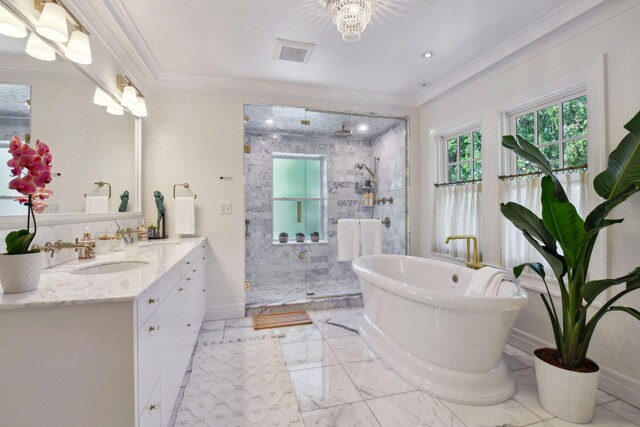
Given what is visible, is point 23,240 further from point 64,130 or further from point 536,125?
point 536,125

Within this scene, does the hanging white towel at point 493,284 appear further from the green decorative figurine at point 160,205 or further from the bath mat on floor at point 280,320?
the green decorative figurine at point 160,205

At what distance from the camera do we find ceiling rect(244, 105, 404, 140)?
350 centimetres

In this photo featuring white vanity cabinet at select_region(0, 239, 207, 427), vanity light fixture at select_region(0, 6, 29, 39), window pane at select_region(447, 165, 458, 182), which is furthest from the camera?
window pane at select_region(447, 165, 458, 182)

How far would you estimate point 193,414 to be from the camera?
1.67 meters

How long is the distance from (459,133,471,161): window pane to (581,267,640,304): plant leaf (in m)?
1.84

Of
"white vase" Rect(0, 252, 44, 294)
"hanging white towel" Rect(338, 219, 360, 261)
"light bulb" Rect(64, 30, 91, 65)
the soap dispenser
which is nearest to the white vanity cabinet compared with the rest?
"white vase" Rect(0, 252, 44, 294)

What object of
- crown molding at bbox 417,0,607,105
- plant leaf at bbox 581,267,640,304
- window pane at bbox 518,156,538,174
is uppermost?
crown molding at bbox 417,0,607,105

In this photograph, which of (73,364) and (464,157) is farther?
(464,157)

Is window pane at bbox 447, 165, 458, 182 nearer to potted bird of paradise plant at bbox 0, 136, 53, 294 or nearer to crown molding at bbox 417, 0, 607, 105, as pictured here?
crown molding at bbox 417, 0, 607, 105

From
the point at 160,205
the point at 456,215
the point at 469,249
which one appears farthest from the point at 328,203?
the point at 160,205

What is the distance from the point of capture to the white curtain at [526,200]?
2020 mm

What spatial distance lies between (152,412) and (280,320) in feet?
6.24

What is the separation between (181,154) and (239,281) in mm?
1447

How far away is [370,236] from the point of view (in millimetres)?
3680
